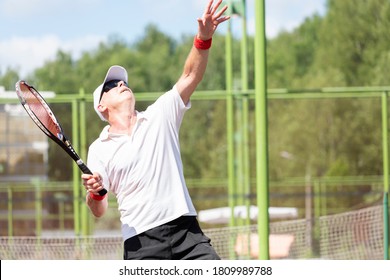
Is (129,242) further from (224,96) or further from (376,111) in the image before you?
(376,111)

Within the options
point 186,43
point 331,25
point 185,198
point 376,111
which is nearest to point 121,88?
point 185,198

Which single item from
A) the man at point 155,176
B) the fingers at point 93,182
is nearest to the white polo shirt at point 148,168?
the man at point 155,176

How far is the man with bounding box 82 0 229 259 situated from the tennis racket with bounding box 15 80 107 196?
27cm

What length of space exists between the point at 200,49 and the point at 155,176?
664 mm

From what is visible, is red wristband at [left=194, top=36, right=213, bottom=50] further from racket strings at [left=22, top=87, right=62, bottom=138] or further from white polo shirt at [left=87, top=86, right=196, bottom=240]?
racket strings at [left=22, top=87, right=62, bottom=138]

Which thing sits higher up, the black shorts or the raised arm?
the raised arm

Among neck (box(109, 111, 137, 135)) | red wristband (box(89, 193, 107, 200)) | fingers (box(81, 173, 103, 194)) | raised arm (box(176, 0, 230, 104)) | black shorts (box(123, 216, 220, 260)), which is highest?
raised arm (box(176, 0, 230, 104))

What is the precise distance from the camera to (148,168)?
5.80m

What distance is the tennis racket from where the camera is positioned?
613 centimetres

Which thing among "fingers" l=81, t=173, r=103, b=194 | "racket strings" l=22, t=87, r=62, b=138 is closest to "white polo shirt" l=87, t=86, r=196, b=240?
"fingers" l=81, t=173, r=103, b=194

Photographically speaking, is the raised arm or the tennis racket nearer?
the raised arm

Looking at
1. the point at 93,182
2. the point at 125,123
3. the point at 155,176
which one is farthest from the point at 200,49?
the point at 93,182
